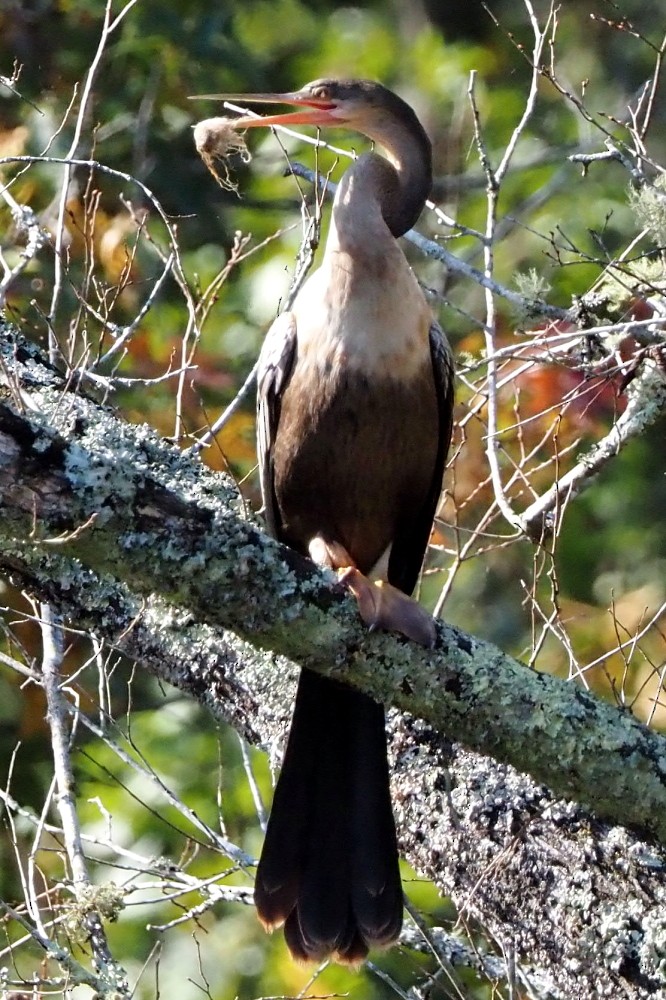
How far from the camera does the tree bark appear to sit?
6.00ft

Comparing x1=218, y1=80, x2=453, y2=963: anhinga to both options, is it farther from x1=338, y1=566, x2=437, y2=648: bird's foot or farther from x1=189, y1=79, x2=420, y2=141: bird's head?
x1=338, y1=566, x2=437, y2=648: bird's foot

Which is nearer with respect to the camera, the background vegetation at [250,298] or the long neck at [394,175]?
the long neck at [394,175]

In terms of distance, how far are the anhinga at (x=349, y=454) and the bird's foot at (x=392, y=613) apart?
17 cm

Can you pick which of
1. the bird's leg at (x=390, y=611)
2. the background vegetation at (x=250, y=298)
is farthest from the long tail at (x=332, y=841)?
the background vegetation at (x=250, y=298)

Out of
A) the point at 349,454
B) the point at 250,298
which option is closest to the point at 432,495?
the point at 349,454

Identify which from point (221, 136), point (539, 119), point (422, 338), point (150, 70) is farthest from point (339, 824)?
point (539, 119)

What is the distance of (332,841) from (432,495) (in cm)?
81

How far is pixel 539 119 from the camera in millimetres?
5824

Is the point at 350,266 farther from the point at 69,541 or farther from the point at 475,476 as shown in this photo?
the point at 475,476

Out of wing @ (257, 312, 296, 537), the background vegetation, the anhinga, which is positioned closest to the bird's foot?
the anhinga

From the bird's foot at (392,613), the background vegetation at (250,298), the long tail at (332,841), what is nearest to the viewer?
the bird's foot at (392,613)

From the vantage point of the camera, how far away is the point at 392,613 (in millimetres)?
2066

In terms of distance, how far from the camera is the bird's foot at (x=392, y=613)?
2.05 metres

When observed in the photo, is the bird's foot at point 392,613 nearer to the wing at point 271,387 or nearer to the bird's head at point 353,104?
the wing at point 271,387
